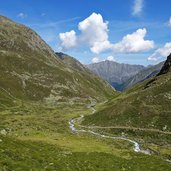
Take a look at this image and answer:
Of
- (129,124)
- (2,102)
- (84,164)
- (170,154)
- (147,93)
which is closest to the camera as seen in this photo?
(84,164)

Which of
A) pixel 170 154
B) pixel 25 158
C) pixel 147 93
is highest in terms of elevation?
pixel 147 93

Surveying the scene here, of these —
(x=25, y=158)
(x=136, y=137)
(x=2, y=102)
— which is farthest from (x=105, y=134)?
(x=2, y=102)

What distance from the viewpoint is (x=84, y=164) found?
132 feet

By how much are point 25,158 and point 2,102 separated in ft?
529

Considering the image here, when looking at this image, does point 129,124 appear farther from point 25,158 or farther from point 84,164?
point 25,158

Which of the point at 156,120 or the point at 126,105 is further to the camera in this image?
the point at 126,105

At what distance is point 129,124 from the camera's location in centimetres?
10481

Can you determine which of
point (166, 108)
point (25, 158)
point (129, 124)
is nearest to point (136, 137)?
point (129, 124)

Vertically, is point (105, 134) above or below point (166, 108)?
below

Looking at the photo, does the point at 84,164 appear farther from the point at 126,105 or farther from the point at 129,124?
the point at 126,105

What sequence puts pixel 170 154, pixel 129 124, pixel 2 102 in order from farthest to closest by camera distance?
1. pixel 2 102
2. pixel 129 124
3. pixel 170 154

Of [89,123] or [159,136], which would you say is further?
[89,123]

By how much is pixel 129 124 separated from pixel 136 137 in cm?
1349

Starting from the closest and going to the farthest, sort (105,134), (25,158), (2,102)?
(25,158) → (105,134) → (2,102)
